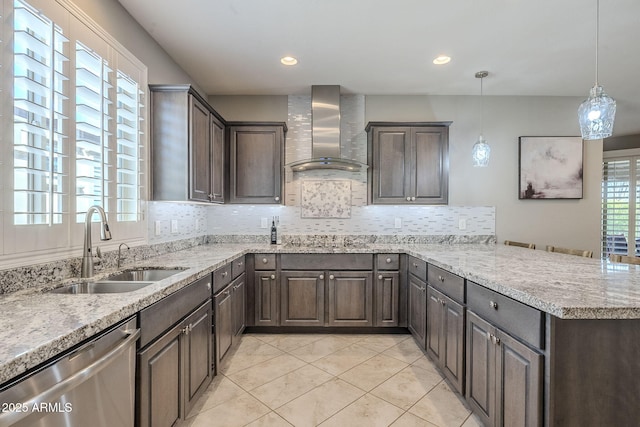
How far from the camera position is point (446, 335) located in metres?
2.17

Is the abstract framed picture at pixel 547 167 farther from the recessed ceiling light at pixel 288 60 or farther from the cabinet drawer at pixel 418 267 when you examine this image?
the recessed ceiling light at pixel 288 60

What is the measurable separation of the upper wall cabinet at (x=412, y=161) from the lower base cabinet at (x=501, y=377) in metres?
1.73

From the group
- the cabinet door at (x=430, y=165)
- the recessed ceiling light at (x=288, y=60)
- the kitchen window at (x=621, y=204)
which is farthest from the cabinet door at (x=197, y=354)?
the kitchen window at (x=621, y=204)

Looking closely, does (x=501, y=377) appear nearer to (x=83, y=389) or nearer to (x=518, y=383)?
(x=518, y=383)

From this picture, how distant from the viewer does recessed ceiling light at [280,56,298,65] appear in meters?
2.78

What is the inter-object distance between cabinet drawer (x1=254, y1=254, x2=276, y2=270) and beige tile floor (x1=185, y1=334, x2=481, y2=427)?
27.2 inches

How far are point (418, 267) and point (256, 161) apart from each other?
197 cm

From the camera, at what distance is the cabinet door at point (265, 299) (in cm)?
307

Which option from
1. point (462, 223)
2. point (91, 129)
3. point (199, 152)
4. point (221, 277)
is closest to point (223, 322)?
point (221, 277)

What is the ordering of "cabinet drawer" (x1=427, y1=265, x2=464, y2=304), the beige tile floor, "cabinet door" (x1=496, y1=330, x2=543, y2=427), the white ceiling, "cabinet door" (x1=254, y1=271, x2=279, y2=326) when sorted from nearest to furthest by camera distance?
"cabinet door" (x1=496, y1=330, x2=543, y2=427) < the beige tile floor < "cabinet drawer" (x1=427, y1=265, x2=464, y2=304) < the white ceiling < "cabinet door" (x1=254, y1=271, x2=279, y2=326)

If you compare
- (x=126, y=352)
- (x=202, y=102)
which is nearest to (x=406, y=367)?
(x=126, y=352)

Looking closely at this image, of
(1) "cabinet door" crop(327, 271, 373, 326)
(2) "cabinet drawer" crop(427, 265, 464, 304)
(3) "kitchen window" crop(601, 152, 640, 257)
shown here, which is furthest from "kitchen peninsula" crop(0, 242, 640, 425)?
(3) "kitchen window" crop(601, 152, 640, 257)

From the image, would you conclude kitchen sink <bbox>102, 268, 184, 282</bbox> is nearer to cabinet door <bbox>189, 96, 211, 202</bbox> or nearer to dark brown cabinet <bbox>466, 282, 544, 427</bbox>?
cabinet door <bbox>189, 96, 211, 202</bbox>

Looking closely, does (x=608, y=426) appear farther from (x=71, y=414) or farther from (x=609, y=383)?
(x=71, y=414)
